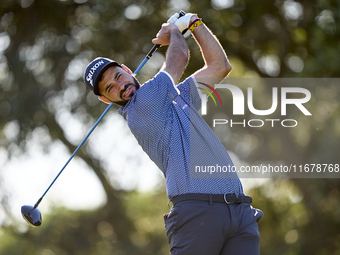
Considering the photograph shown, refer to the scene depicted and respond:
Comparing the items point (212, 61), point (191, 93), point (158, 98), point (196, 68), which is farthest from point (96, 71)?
point (196, 68)

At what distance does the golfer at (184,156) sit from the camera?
3.23 meters

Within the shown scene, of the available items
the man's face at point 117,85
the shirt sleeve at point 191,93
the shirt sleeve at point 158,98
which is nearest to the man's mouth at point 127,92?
the man's face at point 117,85

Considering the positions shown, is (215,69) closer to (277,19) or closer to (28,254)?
(277,19)

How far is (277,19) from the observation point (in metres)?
9.88

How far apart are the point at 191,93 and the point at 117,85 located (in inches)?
17.4

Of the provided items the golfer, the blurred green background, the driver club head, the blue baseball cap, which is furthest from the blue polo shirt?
the blurred green background

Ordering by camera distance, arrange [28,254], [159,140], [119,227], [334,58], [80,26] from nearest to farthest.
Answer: [159,140]
[334,58]
[80,26]
[119,227]
[28,254]

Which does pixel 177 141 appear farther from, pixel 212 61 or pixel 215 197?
pixel 212 61

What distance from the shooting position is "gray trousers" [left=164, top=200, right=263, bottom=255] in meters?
3.21

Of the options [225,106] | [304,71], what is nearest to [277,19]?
[304,71]

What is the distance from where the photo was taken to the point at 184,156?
10.9ft

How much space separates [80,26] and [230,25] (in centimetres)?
246

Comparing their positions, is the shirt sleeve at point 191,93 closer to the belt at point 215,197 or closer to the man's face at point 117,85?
the man's face at point 117,85

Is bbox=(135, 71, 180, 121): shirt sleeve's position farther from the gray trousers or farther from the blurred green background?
the blurred green background
